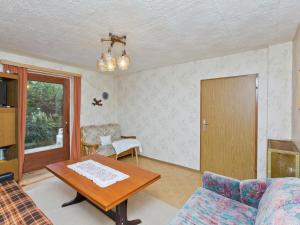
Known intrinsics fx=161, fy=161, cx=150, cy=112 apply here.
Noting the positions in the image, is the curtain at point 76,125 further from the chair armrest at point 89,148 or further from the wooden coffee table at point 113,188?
the wooden coffee table at point 113,188

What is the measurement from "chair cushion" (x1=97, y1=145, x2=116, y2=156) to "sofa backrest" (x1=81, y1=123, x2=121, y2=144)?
288mm

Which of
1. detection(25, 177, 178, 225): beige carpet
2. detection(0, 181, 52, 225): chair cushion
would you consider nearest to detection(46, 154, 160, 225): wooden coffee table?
detection(25, 177, 178, 225): beige carpet

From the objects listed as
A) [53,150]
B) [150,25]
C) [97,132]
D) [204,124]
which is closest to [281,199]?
[150,25]

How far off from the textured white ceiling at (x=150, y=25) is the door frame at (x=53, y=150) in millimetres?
650

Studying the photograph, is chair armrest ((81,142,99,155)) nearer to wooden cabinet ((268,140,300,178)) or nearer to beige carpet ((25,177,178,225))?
beige carpet ((25,177,178,225))

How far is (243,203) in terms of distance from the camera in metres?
1.51

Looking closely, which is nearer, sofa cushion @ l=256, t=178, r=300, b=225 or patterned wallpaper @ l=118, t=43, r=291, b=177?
sofa cushion @ l=256, t=178, r=300, b=225

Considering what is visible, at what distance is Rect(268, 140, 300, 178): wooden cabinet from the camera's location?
6.08 ft

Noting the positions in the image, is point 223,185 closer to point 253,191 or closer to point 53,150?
point 253,191

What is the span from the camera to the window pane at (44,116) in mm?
3205

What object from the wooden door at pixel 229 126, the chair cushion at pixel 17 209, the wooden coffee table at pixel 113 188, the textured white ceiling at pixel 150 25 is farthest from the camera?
the wooden door at pixel 229 126

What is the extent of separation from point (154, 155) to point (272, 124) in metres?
2.51

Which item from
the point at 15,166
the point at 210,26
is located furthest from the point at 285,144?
the point at 15,166

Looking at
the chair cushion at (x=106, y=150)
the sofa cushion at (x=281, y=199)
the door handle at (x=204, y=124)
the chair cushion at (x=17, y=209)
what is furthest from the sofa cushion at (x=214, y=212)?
the chair cushion at (x=106, y=150)
